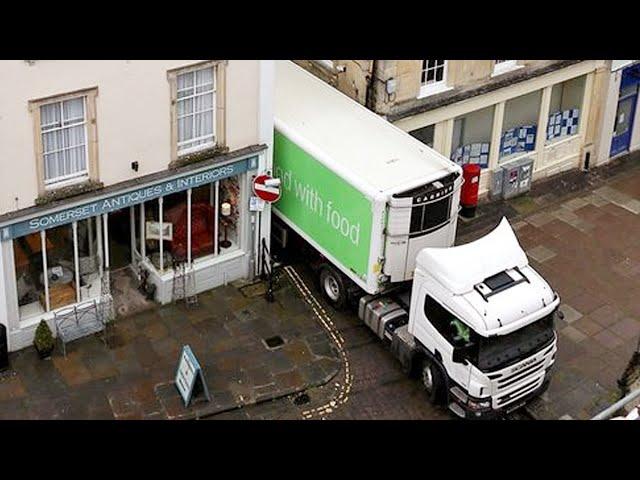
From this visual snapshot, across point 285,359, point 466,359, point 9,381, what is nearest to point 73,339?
point 9,381

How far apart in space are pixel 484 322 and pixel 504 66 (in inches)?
377

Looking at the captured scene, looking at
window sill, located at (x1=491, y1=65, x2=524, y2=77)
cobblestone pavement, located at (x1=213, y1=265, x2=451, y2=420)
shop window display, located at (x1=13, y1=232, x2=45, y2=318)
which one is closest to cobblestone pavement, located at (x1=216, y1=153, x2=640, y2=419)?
cobblestone pavement, located at (x1=213, y1=265, x2=451, y2=420)

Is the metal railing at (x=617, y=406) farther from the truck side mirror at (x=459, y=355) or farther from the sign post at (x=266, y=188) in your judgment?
the sign post at (x=266, y=188)

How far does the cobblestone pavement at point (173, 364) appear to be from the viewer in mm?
22266

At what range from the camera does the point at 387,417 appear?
2253 centimetres

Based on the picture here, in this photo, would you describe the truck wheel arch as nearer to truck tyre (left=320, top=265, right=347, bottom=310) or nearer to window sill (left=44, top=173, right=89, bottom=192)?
truck tyre (left=320, top=265, right=347, bottom=310)

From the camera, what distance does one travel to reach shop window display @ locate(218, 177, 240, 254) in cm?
2505

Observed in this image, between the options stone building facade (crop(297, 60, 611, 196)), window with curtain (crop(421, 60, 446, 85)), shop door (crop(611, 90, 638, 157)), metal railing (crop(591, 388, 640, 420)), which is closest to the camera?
metal railing (crop(591, 388, 640, 420))

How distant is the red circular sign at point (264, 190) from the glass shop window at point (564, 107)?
30.7 feet

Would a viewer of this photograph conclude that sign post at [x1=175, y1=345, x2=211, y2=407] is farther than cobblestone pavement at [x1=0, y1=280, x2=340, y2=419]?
No

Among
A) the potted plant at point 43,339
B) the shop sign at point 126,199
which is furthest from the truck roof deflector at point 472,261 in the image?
the potted plant at point 43,339

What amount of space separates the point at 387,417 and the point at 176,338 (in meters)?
4.91

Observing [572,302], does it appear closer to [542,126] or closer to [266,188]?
[542,126]

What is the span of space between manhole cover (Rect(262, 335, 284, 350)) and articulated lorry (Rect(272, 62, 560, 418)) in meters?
1.66
